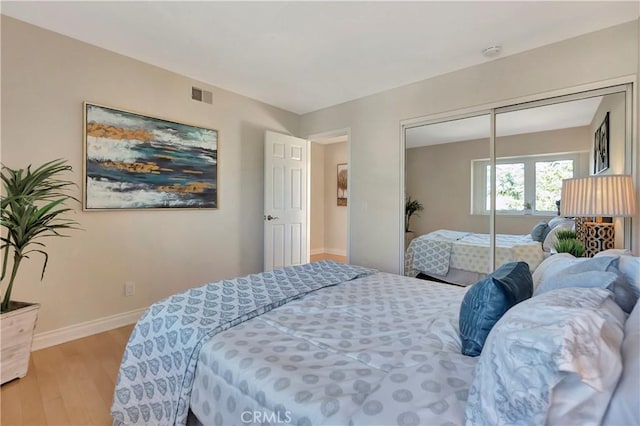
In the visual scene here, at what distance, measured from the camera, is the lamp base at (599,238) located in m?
2.33

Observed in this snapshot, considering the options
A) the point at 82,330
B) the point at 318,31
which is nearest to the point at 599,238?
the point at 318,31

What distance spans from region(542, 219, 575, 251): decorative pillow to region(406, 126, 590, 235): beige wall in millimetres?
124

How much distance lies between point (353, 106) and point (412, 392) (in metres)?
3.61

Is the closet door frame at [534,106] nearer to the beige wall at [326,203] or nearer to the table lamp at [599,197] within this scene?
the table lamp at [599,197]

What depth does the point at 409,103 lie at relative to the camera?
3469 millimetres

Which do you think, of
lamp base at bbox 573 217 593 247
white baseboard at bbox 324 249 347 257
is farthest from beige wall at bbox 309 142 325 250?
lamp base at bbox 573 217 593 247

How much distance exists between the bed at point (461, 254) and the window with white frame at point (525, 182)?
283 millimetres

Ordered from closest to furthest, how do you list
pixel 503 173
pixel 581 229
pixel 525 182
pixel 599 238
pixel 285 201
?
pixel 599 238 < pixel 581 229 < pixel 525 182 < pixel 503 173 < pixel 285 201

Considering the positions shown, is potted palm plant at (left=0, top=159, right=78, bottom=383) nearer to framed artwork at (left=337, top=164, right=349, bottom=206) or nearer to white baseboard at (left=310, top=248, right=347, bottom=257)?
white baseboard at (left=310, top=248, right=347, bottom=257)

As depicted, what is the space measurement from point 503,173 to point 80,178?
384cm

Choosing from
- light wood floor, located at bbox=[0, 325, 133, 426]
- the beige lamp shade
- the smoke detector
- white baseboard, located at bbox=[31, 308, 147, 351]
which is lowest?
light wood floor, located at bbox=[0, 325, 133, 426]

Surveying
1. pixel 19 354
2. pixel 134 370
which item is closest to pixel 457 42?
pixel 134 370

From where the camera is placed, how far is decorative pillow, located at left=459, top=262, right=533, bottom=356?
3.68 ft

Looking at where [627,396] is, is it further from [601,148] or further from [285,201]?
[285,201]
